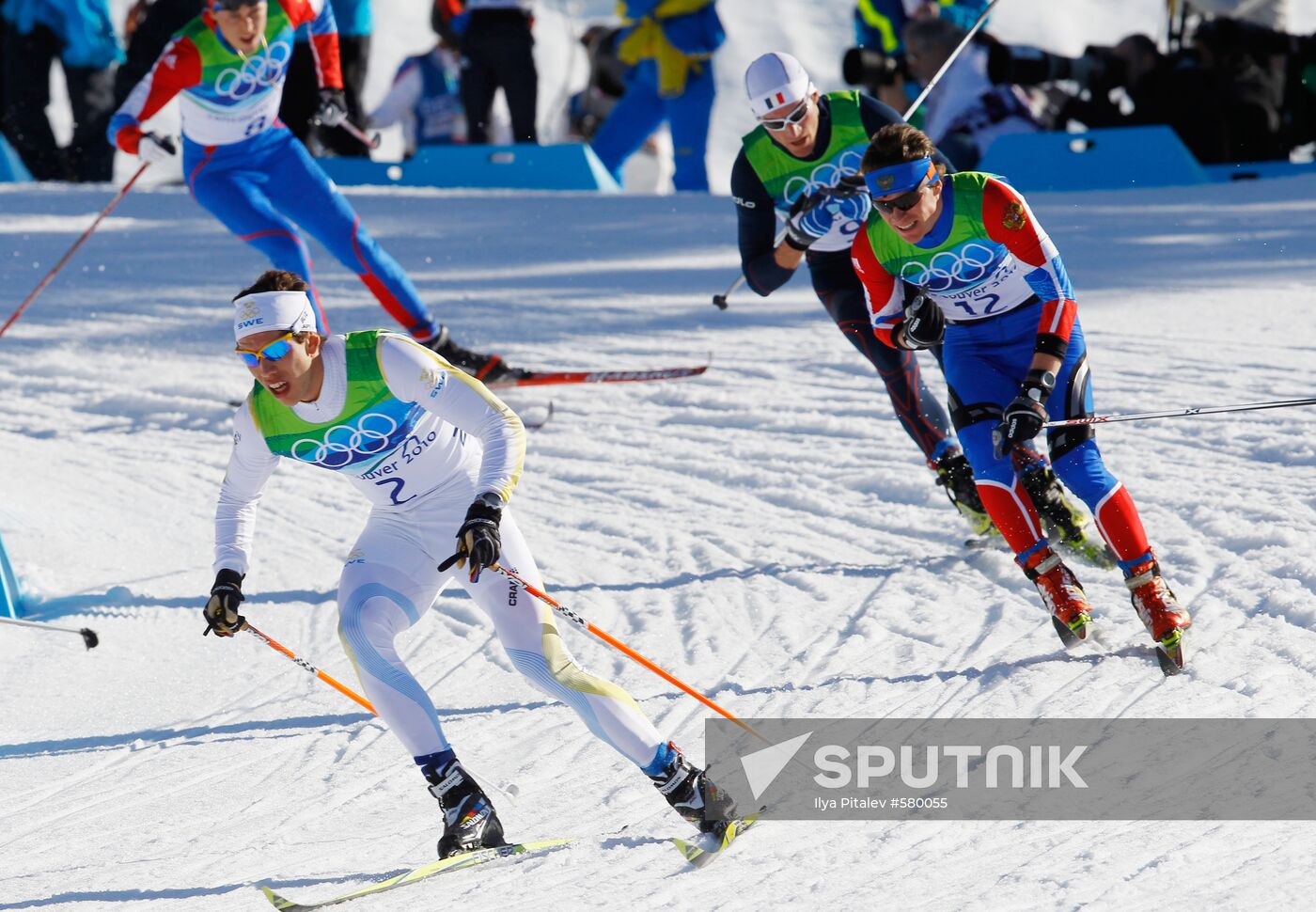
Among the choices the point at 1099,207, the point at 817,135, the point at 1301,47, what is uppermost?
the point at 817,135

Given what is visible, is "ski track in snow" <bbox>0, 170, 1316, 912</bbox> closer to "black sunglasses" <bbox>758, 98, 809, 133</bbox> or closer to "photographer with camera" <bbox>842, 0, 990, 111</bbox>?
"photographer with camera" <bbox>842, 0, 990, 111</bbox>

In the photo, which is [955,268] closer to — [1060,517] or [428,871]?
[1060,517]

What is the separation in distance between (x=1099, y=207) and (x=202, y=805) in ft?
26.1

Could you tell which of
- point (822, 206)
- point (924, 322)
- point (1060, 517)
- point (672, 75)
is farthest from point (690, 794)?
point (672, 75)

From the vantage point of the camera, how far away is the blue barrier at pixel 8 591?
5723 mm

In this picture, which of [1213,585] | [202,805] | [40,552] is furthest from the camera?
[40,552]

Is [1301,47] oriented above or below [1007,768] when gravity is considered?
below

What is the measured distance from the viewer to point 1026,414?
4.36 metres

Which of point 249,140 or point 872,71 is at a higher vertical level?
point 249,140

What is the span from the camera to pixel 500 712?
186 inches

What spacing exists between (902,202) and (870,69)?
624 cm

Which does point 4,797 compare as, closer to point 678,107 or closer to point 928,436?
point 928,436

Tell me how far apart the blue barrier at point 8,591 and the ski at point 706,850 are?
3.22 m

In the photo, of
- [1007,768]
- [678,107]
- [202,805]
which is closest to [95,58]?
[678,107]
